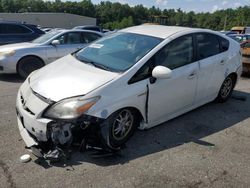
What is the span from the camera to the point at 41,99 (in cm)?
355

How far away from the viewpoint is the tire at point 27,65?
802 centimetres

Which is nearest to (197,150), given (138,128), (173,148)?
(173,148)

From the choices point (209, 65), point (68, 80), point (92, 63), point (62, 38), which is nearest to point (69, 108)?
point (68, 80)

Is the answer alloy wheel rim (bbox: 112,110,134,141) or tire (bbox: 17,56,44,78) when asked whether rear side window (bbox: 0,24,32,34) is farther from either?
alloy wheel rim (bbox: 112,110,134,141)

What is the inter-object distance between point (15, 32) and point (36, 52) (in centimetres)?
353

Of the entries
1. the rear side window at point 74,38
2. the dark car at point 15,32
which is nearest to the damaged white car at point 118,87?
the rear side window at point 74,38

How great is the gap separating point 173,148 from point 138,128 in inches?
23.5

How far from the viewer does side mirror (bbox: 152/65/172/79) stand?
3926mm

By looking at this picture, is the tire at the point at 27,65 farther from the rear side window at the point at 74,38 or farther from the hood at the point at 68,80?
the hood at the point at 68,80

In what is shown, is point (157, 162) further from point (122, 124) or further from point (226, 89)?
point (226, 89)

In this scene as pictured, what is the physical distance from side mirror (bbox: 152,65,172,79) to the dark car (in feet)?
27.4

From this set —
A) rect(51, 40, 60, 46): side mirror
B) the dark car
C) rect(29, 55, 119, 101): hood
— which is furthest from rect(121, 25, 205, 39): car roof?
the dark car

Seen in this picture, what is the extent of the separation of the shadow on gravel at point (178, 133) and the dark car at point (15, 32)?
7861 mm

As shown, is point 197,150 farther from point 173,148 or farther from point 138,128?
point 138,128
